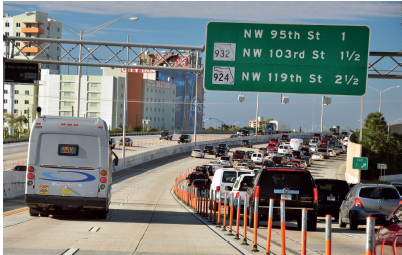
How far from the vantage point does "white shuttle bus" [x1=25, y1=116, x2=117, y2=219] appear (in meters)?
17.5

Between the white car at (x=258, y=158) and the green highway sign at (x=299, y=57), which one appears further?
the white car at (x=258, y=158)

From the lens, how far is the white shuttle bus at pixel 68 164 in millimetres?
17469

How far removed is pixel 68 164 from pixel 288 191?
6.55 meters

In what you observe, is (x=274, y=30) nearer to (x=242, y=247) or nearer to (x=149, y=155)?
(x=242, y=247)

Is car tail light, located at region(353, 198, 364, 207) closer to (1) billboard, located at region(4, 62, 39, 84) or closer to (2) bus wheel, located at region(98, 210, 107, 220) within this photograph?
(2) bus wheel, located at region(98, 210, 107, 220)

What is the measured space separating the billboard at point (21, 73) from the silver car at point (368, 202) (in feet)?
73.1

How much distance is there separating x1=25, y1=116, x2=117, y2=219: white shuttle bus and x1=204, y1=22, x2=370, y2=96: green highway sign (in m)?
7.92

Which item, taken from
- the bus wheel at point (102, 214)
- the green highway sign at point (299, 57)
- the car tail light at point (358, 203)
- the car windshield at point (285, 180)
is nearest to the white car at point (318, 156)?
the green highway sign at point (299, 57)

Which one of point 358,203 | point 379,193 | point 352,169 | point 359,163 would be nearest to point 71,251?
point 358,203

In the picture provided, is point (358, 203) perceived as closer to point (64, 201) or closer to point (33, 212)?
point (64, 201)

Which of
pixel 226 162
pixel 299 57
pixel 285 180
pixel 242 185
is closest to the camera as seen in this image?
pixel 285 180

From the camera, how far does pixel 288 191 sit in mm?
16828

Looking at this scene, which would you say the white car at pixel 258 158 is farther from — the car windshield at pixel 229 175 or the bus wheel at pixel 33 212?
the bus wheel at pixel 33 212

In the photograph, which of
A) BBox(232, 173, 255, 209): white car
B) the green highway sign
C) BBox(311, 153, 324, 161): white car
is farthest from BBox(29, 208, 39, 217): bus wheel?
BBox(311, 153, 324, 161): white car
